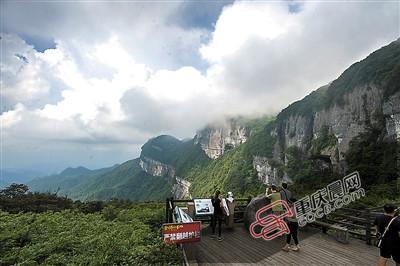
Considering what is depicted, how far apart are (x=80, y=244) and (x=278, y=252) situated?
6404 millimetres

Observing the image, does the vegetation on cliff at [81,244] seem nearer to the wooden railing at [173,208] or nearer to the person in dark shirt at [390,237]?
the wooden railing at [173,208]

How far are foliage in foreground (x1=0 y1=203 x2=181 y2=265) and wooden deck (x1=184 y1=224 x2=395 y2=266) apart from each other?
0.93m

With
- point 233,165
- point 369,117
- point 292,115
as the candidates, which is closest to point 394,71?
point 369,117

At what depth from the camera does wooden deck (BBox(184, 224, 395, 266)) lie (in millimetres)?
6672

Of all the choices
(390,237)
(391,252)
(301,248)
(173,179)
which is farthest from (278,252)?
(173,179)

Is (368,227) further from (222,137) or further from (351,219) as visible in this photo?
(222,137)

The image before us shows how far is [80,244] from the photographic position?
9258 millimetres

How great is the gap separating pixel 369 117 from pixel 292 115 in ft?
139

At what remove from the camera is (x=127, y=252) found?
25.8 feet

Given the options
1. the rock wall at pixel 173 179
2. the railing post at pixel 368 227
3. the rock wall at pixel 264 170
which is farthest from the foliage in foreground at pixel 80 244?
the rock wall at pixel 173 179

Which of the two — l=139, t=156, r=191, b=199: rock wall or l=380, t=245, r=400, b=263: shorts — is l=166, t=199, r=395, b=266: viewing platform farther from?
l=139, t=156, r=191, b=199: rock wall

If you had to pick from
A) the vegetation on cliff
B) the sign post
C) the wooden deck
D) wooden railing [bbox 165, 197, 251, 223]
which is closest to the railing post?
the wooden deck

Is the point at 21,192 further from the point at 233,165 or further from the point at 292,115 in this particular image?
the point at 233,165

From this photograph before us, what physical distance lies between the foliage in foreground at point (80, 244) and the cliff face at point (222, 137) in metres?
148
